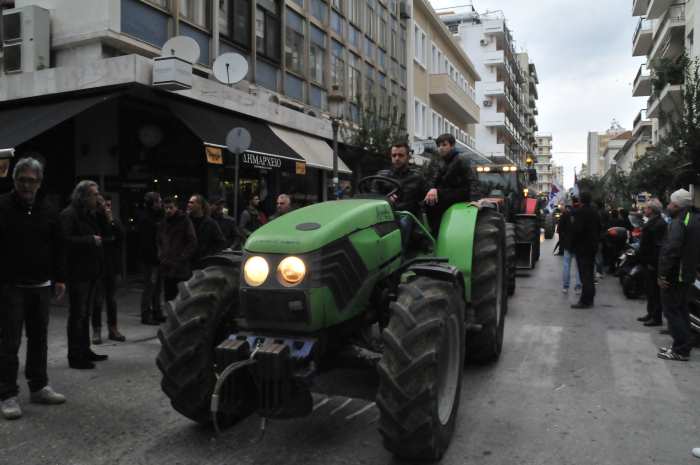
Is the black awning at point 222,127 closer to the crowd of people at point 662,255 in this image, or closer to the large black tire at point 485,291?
the crowd of people at point 662,255

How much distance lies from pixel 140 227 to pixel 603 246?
1160cm

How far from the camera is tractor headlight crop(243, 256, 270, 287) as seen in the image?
362cm

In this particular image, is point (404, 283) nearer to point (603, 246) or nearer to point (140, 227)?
point (140, 227)

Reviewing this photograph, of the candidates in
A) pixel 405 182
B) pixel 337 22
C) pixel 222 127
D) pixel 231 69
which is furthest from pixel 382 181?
pixel 337 22

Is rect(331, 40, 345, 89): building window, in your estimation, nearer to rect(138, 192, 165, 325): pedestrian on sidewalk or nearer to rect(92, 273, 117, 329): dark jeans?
rect(138, 192, 165, 325): pedestrian on sidewalk

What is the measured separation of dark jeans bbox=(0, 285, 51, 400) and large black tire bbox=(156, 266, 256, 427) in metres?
1.46

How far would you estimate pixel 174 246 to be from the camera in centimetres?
795

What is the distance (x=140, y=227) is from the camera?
337 inches

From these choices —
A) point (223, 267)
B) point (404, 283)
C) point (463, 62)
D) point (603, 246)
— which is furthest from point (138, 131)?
point (463, 62)

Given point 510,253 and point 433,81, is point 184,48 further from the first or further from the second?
point 433,81

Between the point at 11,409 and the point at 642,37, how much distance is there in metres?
47.9

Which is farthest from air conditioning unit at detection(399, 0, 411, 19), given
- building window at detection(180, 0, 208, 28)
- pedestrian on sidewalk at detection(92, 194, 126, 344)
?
pedestrian on sidewalk at detection(92, 194, 126, 344)

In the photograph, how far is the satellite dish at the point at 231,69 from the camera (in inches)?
497

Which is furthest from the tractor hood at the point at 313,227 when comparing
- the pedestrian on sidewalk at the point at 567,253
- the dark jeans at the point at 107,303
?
the pedestrian on sidewalk at the point at 567,253
